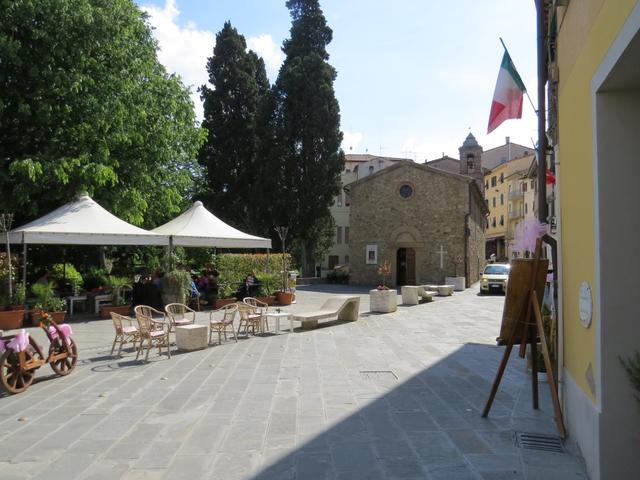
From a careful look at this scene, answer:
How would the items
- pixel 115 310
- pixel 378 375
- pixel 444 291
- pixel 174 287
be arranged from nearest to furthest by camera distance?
pixel 378 375, pixel 115 310, pixel 174 287, pixel 444 291

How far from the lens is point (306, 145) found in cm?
3047

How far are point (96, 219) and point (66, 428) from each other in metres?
8.95

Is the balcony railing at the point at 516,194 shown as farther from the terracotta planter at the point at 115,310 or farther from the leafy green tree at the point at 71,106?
the terracotta planter at the point at 115,310

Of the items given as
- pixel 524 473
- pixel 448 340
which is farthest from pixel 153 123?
pixel 524 473

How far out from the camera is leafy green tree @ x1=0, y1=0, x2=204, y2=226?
13.2 m

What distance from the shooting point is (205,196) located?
106ft

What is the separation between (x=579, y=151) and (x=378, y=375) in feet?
13.4

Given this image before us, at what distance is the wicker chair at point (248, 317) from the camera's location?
10.4m

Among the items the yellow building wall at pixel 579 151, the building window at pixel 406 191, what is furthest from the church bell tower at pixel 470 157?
the yellow building wall at pixel 579 151

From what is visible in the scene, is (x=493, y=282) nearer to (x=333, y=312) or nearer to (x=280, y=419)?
(x=333, y=312)

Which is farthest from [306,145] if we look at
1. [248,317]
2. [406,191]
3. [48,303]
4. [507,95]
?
[507,95]

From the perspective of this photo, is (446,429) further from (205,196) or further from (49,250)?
(205,196)

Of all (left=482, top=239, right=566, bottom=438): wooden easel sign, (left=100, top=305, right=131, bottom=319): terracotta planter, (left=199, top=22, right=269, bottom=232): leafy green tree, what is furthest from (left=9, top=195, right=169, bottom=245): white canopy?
(left=199, top=22, right=269, bottom=232): leafy green tree

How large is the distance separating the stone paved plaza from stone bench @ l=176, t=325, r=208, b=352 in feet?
0.75
